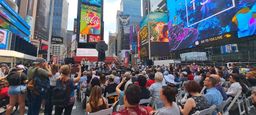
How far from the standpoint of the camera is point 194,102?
346cm

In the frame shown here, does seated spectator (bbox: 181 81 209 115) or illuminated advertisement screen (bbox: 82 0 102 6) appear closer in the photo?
seated spectator (bbox: 181 81 209 115)

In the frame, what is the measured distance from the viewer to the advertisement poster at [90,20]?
39.3 m

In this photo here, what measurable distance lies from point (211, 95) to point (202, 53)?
34.8m

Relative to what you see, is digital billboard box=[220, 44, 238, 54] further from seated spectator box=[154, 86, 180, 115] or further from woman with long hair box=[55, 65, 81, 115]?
seated spectator box=[154, 86, 180, 115]

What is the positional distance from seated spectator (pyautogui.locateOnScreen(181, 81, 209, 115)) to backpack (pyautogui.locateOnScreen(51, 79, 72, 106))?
2.46 m

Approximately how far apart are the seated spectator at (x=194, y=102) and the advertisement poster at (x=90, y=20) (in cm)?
3710

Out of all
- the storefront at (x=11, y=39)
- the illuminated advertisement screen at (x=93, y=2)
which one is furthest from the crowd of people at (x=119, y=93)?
the illuminated advertisement screen at (x=93, y=2)

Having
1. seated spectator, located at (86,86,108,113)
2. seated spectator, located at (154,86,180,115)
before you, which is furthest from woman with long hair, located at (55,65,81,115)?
seated spectator, located at (154,86,180,115)

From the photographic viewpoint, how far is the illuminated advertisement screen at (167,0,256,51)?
79.9 ft

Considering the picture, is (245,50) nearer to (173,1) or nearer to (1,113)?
(173,1)

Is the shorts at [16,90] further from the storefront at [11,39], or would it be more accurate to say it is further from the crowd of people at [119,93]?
the storefront at [11,39]

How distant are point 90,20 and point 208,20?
71.3 ft

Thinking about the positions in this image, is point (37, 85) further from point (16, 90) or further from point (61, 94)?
point (61, 94)

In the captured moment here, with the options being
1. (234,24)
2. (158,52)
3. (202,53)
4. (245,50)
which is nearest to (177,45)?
(202,53)
